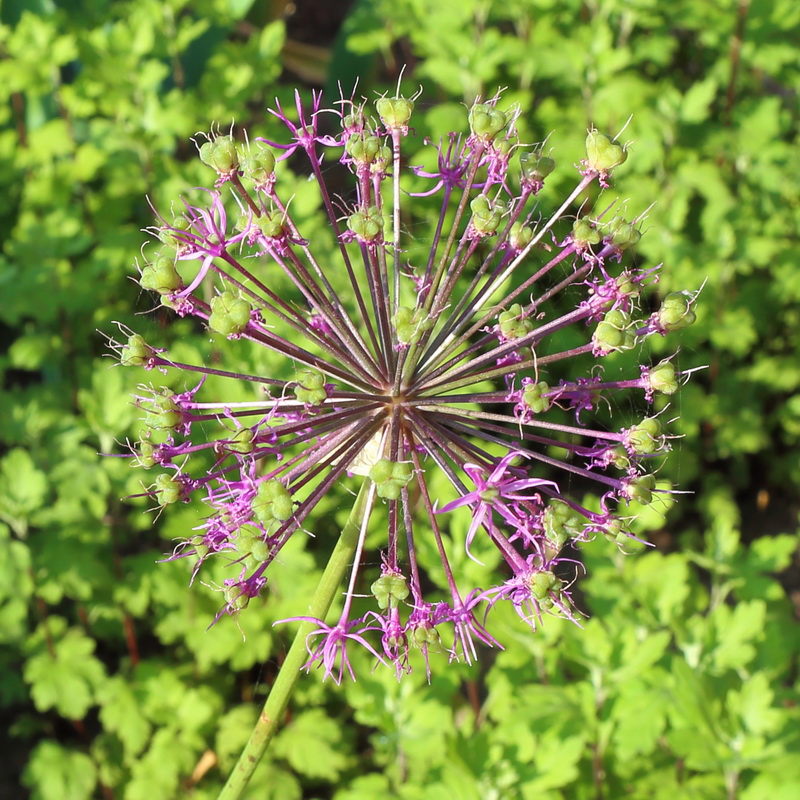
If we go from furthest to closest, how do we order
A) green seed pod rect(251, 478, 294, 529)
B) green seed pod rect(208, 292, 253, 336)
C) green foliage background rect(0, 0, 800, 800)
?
1. green foliage background rect(0, 0, 800, 800)
2. green seed pod rect(208, 292, 253, 336)
3. green seed pod rect(251, 478, 294, 529)

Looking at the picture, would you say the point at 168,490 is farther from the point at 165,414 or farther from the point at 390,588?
the point at 390,588

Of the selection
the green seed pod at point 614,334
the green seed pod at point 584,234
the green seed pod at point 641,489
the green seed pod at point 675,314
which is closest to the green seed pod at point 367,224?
the green seed pod at point 584,234

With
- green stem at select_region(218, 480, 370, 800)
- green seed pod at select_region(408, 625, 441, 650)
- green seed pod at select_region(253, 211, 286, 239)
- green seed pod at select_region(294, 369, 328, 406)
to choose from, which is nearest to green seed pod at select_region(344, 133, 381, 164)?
green seed pod at select_region(253, 211, 286, 239)

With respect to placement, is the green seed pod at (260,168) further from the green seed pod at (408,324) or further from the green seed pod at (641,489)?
the green seed pod at (641,489)

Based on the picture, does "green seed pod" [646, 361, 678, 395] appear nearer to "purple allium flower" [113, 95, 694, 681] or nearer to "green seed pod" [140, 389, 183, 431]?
"purple allium flower" [113, 95, 694, 681]

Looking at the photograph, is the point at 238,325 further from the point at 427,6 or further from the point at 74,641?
the point at 427,6

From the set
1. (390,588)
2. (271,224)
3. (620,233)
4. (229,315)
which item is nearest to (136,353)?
(229,315)

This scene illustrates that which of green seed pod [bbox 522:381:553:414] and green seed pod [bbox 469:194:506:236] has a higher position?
green seed pod [bbox 469:194:506:236]
